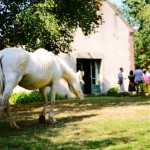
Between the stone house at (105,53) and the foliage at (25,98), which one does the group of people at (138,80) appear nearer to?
the foliage at (25,98)

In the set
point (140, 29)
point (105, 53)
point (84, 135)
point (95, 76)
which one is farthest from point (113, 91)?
point (84, 135)

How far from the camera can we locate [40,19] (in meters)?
14.2

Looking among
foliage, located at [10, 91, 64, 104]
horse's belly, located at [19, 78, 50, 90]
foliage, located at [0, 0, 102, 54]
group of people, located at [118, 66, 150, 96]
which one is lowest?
foliage, located at [10, 91, 64, 104]

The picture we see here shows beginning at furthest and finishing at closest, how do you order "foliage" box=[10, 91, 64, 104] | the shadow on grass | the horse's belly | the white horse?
"foliage" box=[10, 91, 64, 104], the horse's belly, the white horse, the shadow on grass

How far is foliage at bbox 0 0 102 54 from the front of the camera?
14195mm

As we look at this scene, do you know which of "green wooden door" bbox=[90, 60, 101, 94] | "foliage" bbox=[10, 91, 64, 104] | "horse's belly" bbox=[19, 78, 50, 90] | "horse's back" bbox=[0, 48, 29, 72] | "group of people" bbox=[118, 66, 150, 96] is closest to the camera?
"horse's back" bbox=[0, 48, 29, 72]

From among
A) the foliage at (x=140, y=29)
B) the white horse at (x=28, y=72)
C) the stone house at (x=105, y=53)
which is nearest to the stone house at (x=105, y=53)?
the stone house at (x=105, y=53)

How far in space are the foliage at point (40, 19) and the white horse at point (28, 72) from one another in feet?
9.61

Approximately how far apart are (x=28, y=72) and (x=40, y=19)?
15.5 ft

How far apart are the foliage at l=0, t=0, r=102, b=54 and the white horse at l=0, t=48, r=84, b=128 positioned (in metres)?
2.93

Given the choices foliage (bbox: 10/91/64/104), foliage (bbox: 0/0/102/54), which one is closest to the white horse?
foliage (bbox: 0/0/102/54)

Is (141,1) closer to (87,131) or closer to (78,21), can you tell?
(78,21)

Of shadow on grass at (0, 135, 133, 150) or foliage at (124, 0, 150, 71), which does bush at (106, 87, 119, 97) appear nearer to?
foliage at (124, 0, 150, 71)

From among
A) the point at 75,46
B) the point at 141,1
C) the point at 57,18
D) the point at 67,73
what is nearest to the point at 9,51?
the point at 67,73
